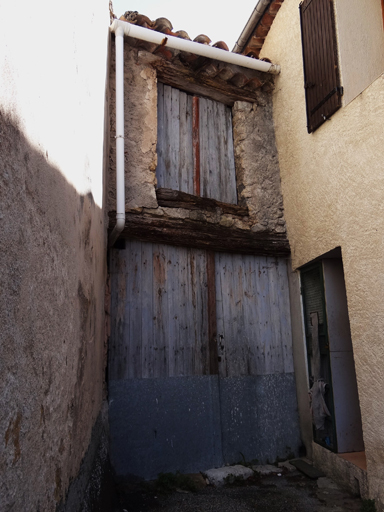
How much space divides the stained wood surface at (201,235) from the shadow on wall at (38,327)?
6.87 feet

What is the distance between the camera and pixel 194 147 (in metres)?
5.35

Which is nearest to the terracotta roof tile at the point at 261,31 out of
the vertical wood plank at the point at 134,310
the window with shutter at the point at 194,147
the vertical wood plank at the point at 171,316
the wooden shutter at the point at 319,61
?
the wooden shutter at the point at 319,61

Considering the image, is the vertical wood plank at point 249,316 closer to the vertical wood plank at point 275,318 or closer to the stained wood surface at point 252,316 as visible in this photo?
the stained wood surface at point 252,316

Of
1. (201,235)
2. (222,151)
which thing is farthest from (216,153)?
(201,235)

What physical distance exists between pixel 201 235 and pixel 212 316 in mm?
975

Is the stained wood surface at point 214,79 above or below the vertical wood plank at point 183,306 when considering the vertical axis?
above

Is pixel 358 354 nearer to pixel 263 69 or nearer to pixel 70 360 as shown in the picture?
pixel 70 360

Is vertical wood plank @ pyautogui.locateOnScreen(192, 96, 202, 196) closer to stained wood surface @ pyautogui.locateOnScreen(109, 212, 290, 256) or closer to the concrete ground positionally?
stained wood surface @ pyautogui.locateOnScreen(109, 212, 290, 256)

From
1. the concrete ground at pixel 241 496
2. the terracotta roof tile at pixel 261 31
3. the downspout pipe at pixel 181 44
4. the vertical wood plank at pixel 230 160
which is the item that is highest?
the terracotta roof tile at pixel 261 31

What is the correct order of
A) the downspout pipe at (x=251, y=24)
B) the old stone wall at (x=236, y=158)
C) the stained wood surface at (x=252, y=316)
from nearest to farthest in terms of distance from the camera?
1. the old stone wall at (x=236, y=158)
2. the stained wood surface at (x=252, y=316)
3. the downspout pipe at (x=251, y=24)

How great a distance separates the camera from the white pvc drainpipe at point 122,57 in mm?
4285

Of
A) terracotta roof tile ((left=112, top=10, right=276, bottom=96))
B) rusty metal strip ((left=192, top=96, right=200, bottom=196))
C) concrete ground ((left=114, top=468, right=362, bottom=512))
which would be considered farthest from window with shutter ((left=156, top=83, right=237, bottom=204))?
concrete ground ((left=114, top=468, right=362, bottom=512))

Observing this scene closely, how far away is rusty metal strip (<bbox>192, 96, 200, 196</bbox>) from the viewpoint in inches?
206

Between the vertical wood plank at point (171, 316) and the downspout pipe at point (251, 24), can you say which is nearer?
the vertical wood plank at point (171, 316)
